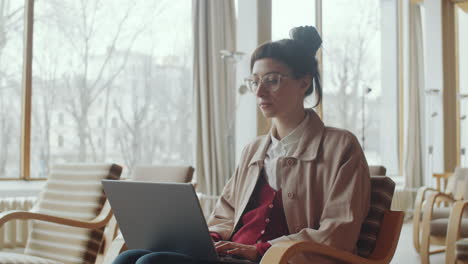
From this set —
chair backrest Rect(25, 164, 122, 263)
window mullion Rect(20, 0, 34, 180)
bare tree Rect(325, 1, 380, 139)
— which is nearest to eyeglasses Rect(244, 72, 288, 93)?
chair backrest Rect(25, 164, 122, 263)

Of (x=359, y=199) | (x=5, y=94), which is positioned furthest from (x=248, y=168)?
(x=5, y=94)

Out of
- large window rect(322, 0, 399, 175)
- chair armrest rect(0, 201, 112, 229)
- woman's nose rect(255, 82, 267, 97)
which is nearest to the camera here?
woman's nose rect(255, 82, 267, 97)

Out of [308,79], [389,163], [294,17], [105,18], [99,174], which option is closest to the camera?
[308,79]

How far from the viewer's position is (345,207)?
1.71m

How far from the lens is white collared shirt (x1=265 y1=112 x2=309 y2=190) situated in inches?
75.9

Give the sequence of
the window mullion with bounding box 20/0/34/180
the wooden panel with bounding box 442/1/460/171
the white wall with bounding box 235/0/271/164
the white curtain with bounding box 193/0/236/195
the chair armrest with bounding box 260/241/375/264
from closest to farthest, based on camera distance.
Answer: the chair armrest with bounding box 260/241/375/264, the window mullion with bounding box 20/0/34/180, the white wall with bounding box 235/0/271/164, the white curtain with bounding box 193/0/236/195, the wooden panel with bounding box 442/1/460/171

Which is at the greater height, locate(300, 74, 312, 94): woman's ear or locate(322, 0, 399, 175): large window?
locate(322, 0, 399, 175): large window

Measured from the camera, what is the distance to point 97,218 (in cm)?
269

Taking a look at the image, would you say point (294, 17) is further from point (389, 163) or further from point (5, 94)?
point (5, 94)

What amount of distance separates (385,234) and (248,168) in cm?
52

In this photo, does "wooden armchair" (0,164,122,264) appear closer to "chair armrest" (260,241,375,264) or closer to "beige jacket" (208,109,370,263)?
"beige jacket" (208,109,370,263)

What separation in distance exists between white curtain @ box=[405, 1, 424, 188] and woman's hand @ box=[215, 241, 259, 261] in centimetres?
646

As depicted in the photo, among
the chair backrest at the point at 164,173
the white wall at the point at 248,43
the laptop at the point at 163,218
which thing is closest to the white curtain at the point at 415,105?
the white wall at the point at 248,43

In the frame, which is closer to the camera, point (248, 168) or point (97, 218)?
point (248, 168)
